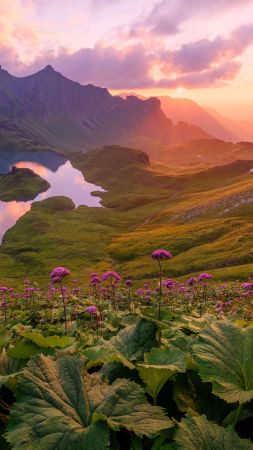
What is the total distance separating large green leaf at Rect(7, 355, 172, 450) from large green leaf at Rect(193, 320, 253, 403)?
2.13 ft

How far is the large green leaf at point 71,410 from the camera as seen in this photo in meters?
3.13

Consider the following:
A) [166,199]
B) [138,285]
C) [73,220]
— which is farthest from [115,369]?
[166,199]

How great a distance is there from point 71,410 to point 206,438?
112 centimetres

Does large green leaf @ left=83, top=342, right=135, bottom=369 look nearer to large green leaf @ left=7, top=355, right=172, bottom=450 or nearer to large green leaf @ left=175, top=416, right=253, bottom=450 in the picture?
large green leaf @ left=7, top=355, right=172, bottom=450

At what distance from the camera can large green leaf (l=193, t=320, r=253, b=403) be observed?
12.2ft

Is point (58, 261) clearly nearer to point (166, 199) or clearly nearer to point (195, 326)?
point (166, 199)

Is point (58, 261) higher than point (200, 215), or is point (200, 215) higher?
point (200, 215)

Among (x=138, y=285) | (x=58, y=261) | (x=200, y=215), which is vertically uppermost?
(x=200, y=215)

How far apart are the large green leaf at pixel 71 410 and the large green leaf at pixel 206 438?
25 cm

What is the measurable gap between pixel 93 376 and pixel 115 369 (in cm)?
61

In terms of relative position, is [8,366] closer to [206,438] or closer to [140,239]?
[206,438]

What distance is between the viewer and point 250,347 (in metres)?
4.05

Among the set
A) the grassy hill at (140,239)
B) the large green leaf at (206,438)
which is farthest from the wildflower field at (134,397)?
the grassy hill at (140,239)

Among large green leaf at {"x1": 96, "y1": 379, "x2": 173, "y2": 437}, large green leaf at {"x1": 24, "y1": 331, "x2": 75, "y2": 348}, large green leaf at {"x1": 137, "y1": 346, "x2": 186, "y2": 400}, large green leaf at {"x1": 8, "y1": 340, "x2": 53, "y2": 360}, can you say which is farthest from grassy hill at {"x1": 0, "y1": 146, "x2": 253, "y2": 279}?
large green leaf at {"x1": 96, "y1": 379, "x2": 173, "y2": 437}
